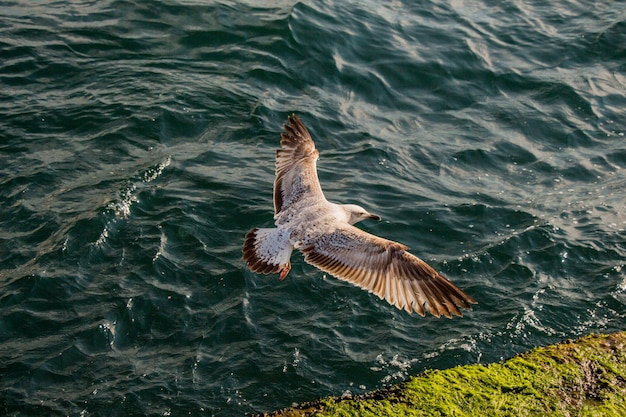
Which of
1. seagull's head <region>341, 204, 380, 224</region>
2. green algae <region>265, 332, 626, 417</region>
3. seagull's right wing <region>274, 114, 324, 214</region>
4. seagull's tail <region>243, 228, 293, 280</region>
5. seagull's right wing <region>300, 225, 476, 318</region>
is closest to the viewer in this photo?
green algae <region>265, 332, 626, 417</region>

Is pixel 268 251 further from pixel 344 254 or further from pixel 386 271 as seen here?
pixel 386 271

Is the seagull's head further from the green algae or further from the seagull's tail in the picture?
the green algae

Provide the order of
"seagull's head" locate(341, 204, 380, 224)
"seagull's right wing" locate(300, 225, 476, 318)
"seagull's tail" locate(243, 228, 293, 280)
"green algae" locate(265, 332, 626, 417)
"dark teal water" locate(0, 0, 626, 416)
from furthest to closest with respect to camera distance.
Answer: "seagull's head" locate(341, 204, 380, 224)
"seagull's tail" locate(243, 228, 293, 280)
"dark teal water" locate(0, 0, 626, 416)
"seagull's right wing" locate(300, 225, 476, 318)
"green algae" locate(265, 332, 626, 417)

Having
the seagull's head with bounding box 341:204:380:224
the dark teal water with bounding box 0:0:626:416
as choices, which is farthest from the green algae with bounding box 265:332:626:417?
the seagull's head with bounding box 341:204:380:224

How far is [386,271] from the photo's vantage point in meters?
6.09

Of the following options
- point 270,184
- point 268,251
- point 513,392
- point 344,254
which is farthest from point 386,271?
point 270,184

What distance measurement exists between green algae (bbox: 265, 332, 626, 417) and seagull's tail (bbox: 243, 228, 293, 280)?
77.7 inches

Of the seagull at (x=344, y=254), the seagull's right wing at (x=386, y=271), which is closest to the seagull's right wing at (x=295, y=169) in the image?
the seagull at (x=344, y=254)

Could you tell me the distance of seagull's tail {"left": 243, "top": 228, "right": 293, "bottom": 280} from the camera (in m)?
6.24

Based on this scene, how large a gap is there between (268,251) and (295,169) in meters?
1.45

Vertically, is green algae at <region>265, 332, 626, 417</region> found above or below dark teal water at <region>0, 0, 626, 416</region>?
above

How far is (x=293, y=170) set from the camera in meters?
7.61

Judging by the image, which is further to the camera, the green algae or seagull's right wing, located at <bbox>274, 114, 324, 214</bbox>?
seagull's right wing, located at <bbox>274, 114, 324, 214</bbox>

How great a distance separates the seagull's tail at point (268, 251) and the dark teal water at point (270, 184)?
18.1 inches
